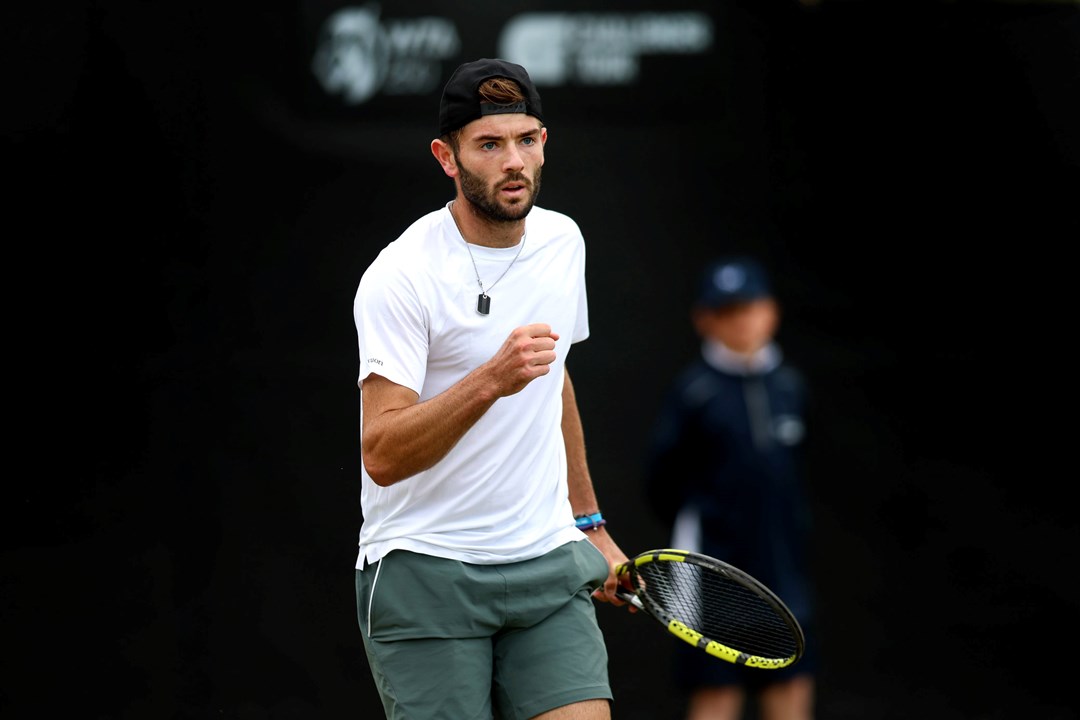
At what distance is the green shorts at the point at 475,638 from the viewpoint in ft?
10.3

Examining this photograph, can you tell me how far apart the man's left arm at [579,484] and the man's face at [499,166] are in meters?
0.49

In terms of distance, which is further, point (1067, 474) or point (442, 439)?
point (1067, 474)

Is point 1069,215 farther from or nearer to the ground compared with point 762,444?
farther from the ground

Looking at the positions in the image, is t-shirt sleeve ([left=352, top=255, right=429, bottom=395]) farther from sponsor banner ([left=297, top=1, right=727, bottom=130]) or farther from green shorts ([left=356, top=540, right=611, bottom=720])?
sponsor banner ([left=297, top=1, right=727, bottom=130])

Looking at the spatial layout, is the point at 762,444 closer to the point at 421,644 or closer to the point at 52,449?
the point at 421,644

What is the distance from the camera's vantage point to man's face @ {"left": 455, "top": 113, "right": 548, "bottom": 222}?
10.4 ft

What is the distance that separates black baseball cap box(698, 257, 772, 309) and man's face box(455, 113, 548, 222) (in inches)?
55.7

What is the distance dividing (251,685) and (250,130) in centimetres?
155

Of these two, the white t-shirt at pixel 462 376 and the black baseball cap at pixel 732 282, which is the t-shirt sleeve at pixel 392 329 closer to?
the white t-shirt at pixel 462 376

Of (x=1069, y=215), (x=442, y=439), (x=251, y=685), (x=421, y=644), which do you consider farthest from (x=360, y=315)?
(x=1069, y=215)

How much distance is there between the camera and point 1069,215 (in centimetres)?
473

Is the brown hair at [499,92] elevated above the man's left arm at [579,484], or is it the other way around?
the brown hair at [499,92]

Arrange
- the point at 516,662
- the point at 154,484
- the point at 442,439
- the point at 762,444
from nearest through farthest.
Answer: the point at 442,439, the point at 516,662, the point at 762,444, the point at 154,484

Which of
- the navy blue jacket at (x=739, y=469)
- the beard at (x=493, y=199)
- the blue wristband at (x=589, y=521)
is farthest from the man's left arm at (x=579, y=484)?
the navy blue jacket at (x=739, y=469)
